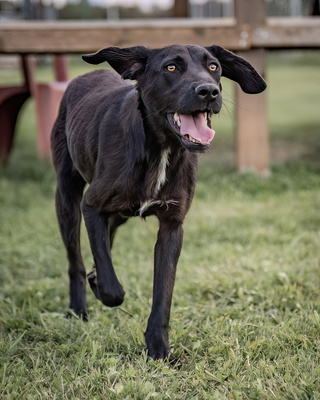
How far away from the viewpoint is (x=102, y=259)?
3533mm

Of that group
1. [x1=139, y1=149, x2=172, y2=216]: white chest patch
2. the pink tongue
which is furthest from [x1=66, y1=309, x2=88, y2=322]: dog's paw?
the pink tongue

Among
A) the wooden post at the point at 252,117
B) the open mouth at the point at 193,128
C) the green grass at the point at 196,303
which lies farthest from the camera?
the wooden post at the point at 252,117

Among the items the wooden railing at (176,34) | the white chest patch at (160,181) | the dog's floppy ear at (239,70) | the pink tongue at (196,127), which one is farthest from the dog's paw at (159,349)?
the wooden railing at (176,34)

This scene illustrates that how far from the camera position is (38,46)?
7.37m

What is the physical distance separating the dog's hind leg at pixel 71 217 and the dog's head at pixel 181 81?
1031 mm

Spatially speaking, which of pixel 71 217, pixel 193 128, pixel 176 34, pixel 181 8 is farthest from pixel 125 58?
pixel 181 8

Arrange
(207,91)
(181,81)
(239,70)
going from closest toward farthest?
(207,91) → (181,81) → (239,70)

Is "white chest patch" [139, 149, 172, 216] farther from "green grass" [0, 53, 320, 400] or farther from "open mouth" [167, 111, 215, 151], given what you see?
"green grass" [0, 53, 320, 400]

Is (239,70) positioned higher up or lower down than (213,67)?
lower down

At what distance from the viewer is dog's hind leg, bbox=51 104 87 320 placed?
4.23m

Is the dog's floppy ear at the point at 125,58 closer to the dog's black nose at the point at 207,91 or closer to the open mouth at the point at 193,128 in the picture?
the open mouth at the point at 193,128

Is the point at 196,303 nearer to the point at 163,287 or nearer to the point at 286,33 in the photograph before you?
the point at 163,287

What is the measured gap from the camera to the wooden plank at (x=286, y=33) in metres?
7.32

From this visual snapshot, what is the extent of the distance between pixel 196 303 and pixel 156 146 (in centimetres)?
120
